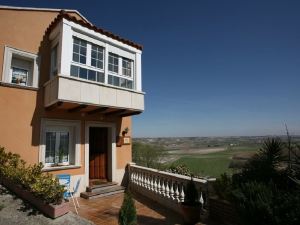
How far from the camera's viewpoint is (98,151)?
1095 centimetres

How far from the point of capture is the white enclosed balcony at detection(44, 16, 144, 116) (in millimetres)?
8180

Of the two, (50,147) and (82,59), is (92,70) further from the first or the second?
(50,147)

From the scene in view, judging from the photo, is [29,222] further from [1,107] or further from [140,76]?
[140,76]

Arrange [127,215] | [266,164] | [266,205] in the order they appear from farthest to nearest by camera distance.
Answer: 1. [266,164]
2. [127,215]
3. [266,205]

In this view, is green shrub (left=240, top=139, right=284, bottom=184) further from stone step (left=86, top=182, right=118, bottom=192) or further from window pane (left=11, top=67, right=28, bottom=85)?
window pane (left=11, top=67, right=28, bottom=85)

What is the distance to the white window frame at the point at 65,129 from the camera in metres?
8.72

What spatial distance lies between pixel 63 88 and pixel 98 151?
4.15m

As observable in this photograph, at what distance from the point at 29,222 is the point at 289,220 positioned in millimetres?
5687

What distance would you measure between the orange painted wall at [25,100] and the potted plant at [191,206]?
5195mm

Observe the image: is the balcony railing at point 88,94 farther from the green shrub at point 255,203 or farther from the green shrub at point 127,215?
the green shrub at point 255,203

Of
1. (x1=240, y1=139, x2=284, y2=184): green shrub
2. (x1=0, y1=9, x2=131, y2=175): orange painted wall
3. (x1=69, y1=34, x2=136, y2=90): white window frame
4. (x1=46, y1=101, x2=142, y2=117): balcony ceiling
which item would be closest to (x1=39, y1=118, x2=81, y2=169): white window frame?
(x1=0, y1=9, x2=131, y2=175): orange painted wall

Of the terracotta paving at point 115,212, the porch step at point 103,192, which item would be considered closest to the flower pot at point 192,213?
the terracotta paving at point 115,212

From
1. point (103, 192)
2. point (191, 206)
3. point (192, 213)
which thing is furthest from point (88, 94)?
point (192, 213)

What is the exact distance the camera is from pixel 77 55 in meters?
8.85
